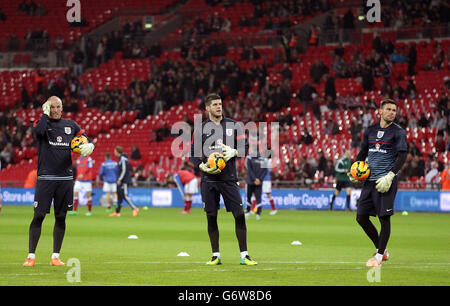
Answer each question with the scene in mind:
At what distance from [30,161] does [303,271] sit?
113 ft

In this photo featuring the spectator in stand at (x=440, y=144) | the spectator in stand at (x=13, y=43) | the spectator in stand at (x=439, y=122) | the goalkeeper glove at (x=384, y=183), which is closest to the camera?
the goalkeeper glove at (x=384, y=183)

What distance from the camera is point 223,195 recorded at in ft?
45.8

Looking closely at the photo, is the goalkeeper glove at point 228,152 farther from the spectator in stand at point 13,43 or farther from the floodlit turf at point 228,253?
the spectator in stand at point 13,43

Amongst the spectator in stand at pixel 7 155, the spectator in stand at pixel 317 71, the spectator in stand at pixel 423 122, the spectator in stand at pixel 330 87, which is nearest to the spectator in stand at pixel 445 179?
the spectator in stand at pixel 423 122

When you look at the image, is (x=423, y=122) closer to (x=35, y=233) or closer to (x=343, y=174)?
(x=343, y=174)

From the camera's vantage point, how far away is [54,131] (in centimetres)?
1373

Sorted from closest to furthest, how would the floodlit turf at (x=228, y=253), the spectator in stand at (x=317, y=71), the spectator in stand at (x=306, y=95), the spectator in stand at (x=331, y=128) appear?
the floodlit turf at (x=228, y=253) → the spectator in stand at (x=331, y=128) → the spectator in stand at (x=306, y=95) → the spectator in stand at (x=317, y=71)

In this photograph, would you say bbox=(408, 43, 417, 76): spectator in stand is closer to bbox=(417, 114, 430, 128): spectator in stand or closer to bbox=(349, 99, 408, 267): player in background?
bbox=(417, 114, 430, 128): spectator in stand

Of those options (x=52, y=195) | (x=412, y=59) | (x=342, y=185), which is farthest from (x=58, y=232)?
(x=412, y=59)

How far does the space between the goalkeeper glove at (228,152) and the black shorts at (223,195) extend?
50 centimetres

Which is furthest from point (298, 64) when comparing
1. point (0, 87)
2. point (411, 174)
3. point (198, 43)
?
point (0, 87)

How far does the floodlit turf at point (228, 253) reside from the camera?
11.9 meters

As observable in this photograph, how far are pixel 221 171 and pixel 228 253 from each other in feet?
9.48

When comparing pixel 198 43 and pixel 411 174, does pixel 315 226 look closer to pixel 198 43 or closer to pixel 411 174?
pixel 411 174
